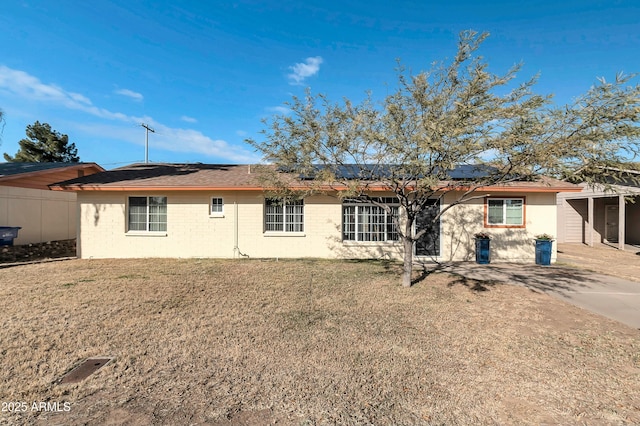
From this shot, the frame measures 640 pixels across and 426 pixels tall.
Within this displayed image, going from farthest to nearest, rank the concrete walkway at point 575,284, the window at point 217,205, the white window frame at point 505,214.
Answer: the window at point 217,205 < the white window frame at point 505,214 < the concrete walkway at point 575,284

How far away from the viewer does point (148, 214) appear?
10.7 m

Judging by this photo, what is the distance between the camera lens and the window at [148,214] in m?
10.7

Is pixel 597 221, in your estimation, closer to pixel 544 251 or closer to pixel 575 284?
pixel 544 251

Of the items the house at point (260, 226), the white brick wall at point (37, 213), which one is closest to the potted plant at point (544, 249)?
the house at point (260, 226)

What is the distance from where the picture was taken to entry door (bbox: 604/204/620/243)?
15938 millimetres

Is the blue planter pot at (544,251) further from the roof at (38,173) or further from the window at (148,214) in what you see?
the roof at (38,173)

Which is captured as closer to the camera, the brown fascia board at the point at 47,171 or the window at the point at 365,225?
the window at the point at 365,225

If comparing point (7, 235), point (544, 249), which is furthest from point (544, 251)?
point (7, 235)

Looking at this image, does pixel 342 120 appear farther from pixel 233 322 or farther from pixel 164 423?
pixel 164 423

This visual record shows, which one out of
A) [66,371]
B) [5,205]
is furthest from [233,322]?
[5,205]

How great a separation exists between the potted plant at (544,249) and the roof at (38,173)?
59.1 feet

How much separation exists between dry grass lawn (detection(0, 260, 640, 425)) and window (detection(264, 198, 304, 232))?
4.35m

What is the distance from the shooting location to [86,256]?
417 inches

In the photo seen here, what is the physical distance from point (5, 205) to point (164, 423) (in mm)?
15126
